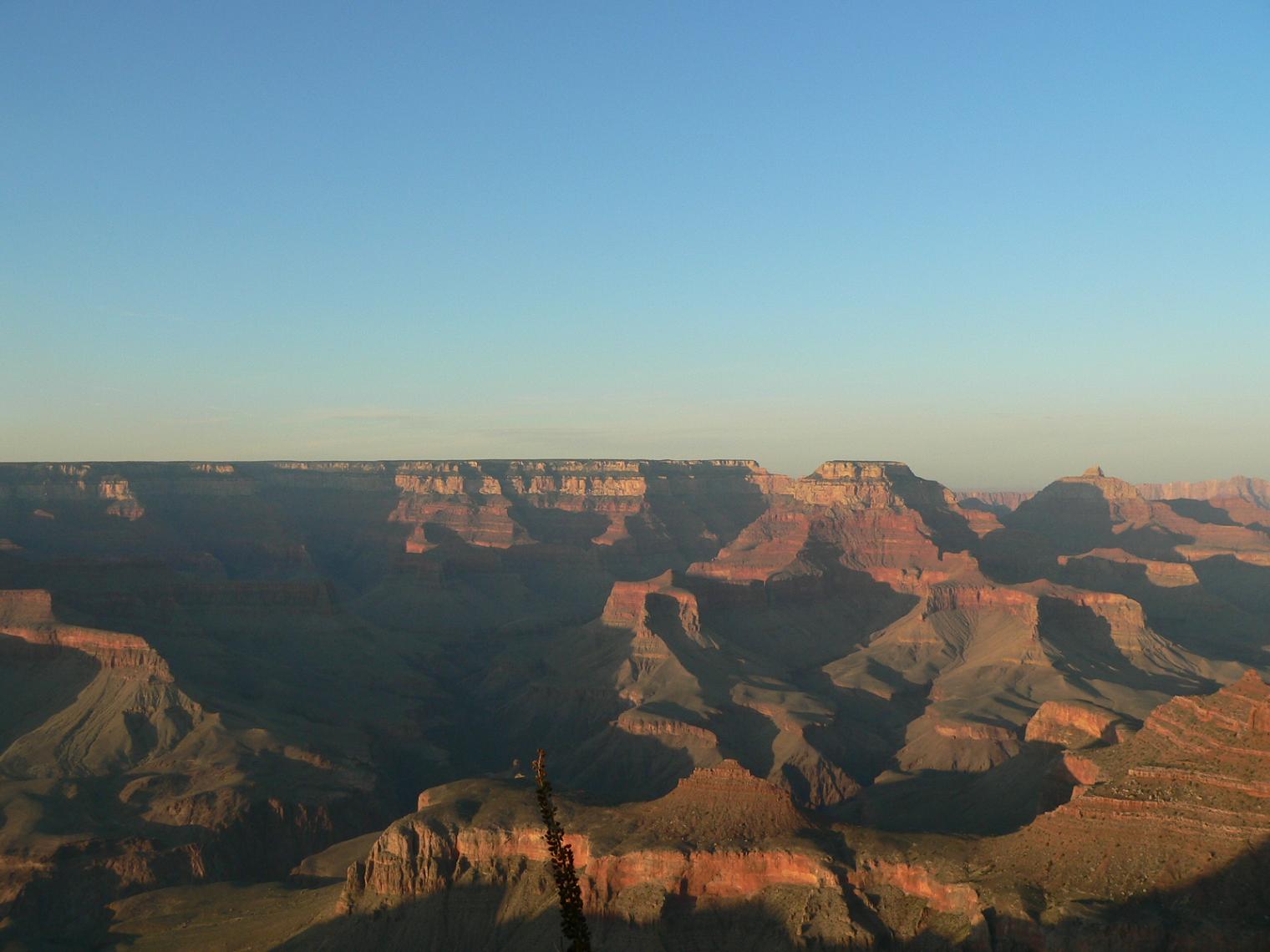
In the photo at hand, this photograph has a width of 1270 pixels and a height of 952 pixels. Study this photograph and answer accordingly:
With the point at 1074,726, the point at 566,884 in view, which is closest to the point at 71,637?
the point at 1074,726

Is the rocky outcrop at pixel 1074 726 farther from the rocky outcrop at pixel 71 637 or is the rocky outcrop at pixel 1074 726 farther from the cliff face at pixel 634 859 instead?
the rocky outcrop at pixel 71 637

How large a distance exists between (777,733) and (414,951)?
79.4 meters

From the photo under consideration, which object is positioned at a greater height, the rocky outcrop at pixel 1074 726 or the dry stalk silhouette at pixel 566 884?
the dry stalk silhouette at pixel 566 884

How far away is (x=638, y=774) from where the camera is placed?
438 feet

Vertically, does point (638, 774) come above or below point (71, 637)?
below

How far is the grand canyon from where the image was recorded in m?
61.6

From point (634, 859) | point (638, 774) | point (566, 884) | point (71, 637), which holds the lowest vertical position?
point (638, 774)

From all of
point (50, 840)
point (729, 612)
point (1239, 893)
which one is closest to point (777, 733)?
point (729, 612)

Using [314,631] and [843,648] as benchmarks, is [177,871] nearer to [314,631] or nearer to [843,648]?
[314,631]

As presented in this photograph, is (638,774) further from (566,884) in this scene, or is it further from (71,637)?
(566,884)

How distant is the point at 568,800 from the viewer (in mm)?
75375

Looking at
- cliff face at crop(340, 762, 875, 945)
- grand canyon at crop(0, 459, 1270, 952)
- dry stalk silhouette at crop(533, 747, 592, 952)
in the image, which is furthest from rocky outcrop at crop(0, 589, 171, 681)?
dry stalk silhouette at crop(533, 747, 592, 952)

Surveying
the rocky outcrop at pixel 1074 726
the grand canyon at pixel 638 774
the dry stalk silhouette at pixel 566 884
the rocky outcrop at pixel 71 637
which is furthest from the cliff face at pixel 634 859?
the rocky outcrop at pixel 71 637

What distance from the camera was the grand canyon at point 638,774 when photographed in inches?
2424
